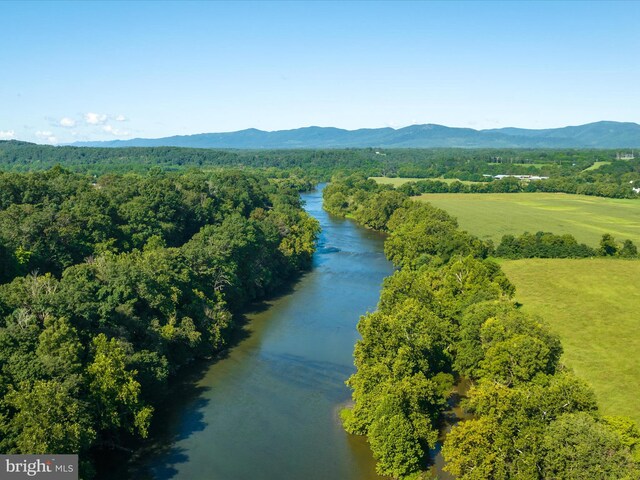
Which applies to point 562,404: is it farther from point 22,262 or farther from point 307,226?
point 307,226

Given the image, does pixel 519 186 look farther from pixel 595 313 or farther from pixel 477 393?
pixel 477 393

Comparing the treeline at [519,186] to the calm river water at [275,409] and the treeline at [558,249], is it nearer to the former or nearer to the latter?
the treeline at [558,249]

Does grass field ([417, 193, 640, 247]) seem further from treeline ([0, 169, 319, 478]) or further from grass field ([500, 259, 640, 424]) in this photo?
treeline ([0, 169, 319, 478])

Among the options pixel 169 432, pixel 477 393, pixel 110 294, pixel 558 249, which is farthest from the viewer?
pixel 558 249

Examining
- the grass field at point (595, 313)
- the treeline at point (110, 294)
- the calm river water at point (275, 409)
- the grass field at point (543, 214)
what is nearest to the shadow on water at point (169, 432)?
the calm river water at point (275, 409)

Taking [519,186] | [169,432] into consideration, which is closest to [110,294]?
[169,432]

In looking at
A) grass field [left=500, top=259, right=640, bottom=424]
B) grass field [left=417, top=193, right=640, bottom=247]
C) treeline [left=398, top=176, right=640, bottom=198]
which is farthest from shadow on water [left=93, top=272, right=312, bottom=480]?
treeline [left=398, top=176, right=640, bottom=198]
